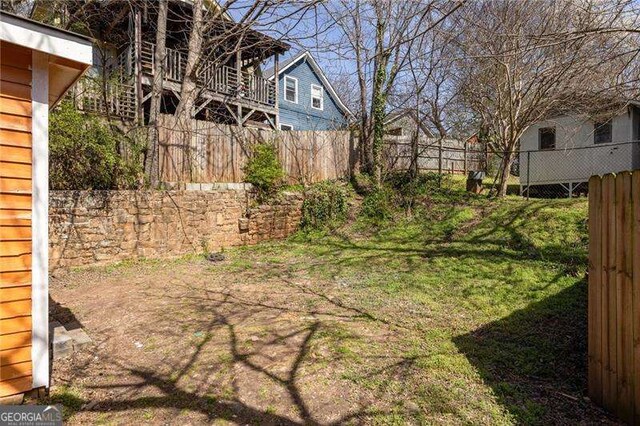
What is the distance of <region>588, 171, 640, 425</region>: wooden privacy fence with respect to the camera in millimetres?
2598

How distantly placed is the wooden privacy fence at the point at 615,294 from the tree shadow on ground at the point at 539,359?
0.84 ft

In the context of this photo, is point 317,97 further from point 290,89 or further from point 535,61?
point 535,61

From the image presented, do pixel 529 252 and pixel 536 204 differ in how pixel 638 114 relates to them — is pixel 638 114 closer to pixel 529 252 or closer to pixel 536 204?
pixel 536 204

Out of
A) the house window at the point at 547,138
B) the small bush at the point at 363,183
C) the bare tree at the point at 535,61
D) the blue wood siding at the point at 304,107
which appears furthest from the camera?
the blue wood siding at the point at 304,107

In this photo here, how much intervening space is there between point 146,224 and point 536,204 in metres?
9.52

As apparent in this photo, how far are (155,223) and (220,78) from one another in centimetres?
857

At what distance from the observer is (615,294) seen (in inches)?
110

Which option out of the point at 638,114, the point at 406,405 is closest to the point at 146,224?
the point at 406,405

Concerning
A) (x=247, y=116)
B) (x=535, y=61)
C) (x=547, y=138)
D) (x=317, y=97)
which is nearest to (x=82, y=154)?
(x=247, y=116)

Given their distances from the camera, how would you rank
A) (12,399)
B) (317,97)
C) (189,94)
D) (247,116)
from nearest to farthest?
(12,399)
(189,94)
(247,116)
(317,97)

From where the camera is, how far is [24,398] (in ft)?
9.29

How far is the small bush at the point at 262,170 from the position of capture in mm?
9992

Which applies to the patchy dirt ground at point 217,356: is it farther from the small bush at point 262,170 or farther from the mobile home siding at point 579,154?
the mobile home siding at point 579,154

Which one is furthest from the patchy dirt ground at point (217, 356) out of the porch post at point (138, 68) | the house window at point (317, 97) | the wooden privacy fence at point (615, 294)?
the house window at point (317, 97)
